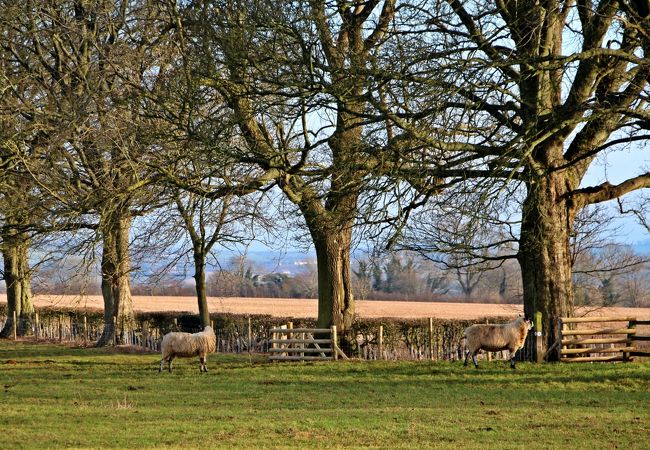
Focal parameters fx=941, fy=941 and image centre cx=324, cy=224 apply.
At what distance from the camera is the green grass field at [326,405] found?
39.5 feet

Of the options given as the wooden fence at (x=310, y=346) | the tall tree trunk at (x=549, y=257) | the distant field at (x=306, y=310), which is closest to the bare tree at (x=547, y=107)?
the tall tree trunk at (x=549, y=257)

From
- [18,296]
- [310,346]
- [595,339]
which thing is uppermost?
[18,296]

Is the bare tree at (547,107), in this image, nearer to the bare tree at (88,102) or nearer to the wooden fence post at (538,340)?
the wooden fence post at (538,340)

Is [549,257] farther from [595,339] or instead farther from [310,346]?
[310,346]

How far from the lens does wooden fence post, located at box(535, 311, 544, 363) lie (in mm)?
20205

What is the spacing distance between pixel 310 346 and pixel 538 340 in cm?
672

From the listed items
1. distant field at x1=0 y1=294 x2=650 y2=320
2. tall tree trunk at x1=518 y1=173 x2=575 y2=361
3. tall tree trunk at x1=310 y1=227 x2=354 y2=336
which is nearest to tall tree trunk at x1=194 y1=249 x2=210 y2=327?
tall tree trunk at x1=310 y1=227 x2=354 y2=336

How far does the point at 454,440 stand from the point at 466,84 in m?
6.44

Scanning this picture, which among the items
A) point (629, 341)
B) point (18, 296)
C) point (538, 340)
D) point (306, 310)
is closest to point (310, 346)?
point (538, 340)

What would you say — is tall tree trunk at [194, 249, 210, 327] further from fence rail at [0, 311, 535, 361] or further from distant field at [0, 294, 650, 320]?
distant field at [0, 294, 650, 320]

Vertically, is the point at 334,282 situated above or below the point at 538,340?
above

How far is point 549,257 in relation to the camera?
20125mm

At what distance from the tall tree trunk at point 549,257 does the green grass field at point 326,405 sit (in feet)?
3.95

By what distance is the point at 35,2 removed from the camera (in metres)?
23.7
